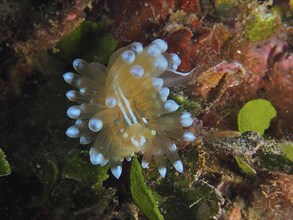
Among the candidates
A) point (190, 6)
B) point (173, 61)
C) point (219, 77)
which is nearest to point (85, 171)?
point (173, 61)

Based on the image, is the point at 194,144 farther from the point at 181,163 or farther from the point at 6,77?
the point at 6,77

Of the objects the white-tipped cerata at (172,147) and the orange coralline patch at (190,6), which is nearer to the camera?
the white-tipped cerata at (172,147)

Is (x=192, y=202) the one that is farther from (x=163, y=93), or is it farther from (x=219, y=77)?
(x=219, y=77)

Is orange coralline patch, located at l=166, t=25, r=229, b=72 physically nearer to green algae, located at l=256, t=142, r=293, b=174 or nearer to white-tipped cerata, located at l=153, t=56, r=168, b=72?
white-tipped cerata, located at l=153, t=56, r=168, b=72

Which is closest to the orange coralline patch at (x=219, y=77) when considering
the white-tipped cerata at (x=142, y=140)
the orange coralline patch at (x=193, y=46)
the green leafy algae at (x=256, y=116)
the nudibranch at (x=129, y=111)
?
the orange coralline patch at (x=193, y=46)

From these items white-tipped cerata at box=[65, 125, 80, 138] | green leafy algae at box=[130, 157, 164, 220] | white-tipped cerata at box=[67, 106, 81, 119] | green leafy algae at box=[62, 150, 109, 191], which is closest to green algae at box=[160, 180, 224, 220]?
green leafy algae at box=[130, 157, 164, 220]

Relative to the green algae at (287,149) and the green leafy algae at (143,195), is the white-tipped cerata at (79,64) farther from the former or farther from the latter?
the green algae at (287,149)
